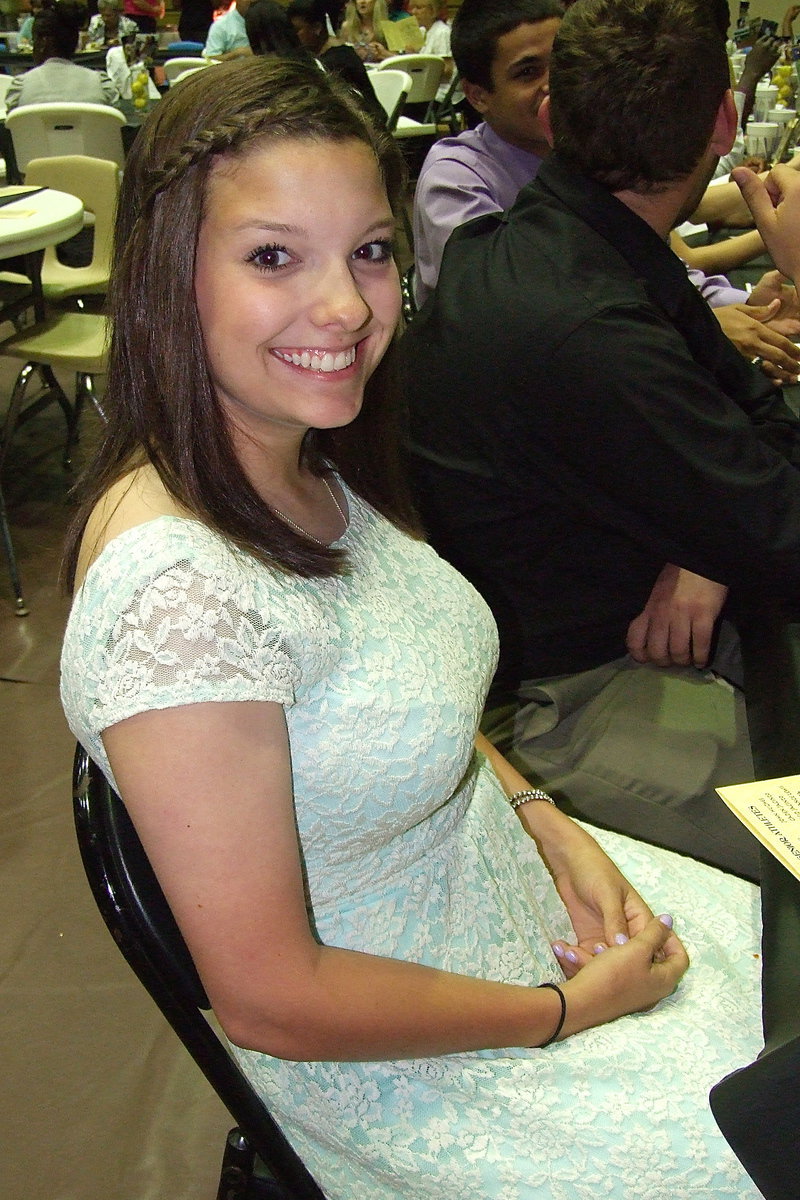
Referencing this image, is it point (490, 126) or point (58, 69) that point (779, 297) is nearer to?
point (490, 126)

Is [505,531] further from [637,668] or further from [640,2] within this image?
[640,2]

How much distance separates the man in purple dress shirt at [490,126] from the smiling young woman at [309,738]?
1754 mm

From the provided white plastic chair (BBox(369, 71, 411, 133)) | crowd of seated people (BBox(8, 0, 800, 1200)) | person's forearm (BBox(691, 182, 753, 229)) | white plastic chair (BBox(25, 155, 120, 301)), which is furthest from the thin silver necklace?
white plastic chair (BBox(369, 71, 411, 133))

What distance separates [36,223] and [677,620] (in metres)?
2.29

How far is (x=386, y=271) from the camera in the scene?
3.08 ft

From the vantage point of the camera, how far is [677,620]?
1416mm

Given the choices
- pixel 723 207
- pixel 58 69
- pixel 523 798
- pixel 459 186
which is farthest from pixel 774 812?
pixel 58 69

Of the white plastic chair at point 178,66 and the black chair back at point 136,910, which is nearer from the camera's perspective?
the black chair back at point 136,910

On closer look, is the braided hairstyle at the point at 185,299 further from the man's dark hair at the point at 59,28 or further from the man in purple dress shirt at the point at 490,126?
the man's dark hair at the point at 59,28

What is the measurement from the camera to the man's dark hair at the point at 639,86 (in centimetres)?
139

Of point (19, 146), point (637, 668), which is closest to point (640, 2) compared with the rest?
point (637, 668)

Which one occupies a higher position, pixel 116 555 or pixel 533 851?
pixel 116 555

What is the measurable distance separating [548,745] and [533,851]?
0.33 meters

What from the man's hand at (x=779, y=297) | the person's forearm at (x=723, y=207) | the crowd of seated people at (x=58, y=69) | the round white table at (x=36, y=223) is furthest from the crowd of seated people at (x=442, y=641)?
the crowd of seated people at (x=58, y=69)
